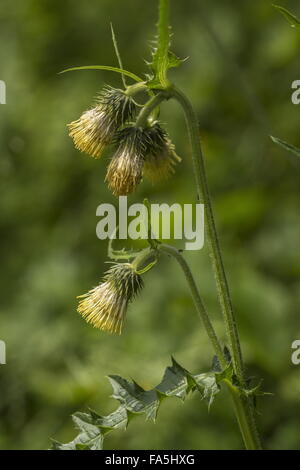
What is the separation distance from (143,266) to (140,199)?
11.0 feet

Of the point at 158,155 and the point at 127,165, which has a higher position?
the point at 158,155

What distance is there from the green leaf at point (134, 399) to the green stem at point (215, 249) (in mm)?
84

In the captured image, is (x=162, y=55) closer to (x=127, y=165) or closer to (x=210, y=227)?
(x=127, y=165)

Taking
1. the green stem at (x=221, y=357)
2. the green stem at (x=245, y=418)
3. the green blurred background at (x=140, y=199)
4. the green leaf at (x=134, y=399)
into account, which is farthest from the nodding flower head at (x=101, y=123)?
the green blurred background at (x=140, y=199)

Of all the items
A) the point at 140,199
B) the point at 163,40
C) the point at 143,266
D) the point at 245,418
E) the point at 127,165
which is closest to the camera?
the point at 163,40

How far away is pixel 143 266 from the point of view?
285 centimetres

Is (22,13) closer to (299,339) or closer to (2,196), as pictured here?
(2,196)

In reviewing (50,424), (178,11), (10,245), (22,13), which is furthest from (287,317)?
(22,13)

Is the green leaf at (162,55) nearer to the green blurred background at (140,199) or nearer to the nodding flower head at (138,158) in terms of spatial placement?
the nodding flower head at (138,158)

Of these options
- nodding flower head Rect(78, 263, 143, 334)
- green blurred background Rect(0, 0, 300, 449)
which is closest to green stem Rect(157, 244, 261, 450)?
nodding flower head Rect(78, 263, 143, 334)

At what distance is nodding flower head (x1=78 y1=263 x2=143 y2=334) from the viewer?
275 centimetres

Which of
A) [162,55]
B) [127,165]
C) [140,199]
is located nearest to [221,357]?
[127,165]

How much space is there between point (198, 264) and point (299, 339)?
0.84m

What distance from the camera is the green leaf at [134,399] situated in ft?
8.50
